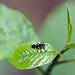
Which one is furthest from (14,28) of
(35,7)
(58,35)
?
(35,7)

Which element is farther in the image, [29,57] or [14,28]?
[14,28]

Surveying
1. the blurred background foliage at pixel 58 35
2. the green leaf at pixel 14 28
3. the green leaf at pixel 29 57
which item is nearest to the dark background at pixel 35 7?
the blurred background foliage at pixel 58 35

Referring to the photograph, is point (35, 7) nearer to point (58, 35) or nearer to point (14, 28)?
point (58, 35)

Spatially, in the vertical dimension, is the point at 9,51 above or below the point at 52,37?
above

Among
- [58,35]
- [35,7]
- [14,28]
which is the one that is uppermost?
[14,28]

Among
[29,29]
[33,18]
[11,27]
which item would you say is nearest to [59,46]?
[29,29]

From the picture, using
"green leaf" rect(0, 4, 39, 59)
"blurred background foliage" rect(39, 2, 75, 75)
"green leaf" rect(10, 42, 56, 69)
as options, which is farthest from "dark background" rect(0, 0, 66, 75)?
"green leaf" rect(10, 42, 56, 69)

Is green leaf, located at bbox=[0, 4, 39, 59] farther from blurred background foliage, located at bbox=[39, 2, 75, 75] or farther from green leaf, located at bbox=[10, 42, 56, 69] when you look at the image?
green leaf, located at bbox=[10, 42, 56, 69]

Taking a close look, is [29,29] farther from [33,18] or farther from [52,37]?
[33,18]
